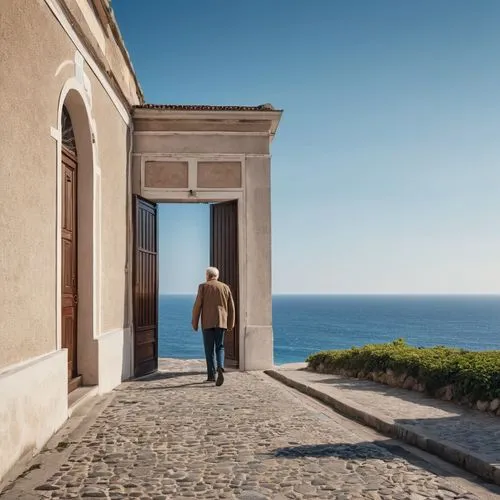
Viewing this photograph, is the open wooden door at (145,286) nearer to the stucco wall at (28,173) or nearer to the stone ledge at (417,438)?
the stone ledge at (417,438)

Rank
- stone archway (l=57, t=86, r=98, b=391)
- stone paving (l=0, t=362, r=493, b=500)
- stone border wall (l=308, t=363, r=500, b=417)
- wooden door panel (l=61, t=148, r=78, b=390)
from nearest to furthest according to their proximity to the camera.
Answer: stone paving (l=0, t=362, r=493, b=500) → stone border wall (l=308, t=363, r=500, b=417) → wooden door panel (l=61, t=148, r=78, b=390) → stone archway (l=57, t=86, r=98, b=391)

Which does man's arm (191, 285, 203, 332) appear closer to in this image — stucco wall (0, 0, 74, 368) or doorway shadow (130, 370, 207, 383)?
doorway shadow (130, 370, 207, 383)

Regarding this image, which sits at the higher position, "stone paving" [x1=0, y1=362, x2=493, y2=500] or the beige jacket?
the beige jacket

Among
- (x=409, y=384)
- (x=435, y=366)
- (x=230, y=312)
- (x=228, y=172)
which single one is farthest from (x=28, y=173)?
(x=228, y=172)

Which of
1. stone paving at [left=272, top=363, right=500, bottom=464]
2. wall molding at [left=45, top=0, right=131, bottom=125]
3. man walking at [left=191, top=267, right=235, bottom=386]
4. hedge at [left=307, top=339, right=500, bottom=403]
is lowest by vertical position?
stone paving at [left=272, top=363, right=500, bottom=464]

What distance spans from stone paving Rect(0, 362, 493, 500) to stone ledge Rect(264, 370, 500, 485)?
0.81ft

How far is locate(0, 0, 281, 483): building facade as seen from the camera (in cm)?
586

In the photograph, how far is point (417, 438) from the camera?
21.3ft

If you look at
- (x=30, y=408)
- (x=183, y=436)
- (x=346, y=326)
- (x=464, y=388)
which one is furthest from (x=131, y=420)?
(x=346, y=326)

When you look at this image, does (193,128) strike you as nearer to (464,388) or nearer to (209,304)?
(209,304)

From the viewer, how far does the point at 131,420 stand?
7672 millimetres

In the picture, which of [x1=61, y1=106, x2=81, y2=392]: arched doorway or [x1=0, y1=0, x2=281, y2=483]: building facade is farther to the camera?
[x1=61, y1=106, x2=81, y2=392]: arched doorway

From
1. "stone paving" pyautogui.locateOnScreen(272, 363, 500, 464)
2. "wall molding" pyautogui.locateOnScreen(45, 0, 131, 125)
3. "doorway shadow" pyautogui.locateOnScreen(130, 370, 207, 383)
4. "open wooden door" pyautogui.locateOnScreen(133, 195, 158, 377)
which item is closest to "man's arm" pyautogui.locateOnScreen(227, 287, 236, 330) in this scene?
"stone paving" pyautogui.locateOnScreen(272, 363, 500, 464)

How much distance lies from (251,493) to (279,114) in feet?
31.7
